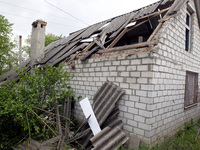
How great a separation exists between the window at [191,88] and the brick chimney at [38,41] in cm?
667

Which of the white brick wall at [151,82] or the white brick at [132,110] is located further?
the white brick at [132,110]

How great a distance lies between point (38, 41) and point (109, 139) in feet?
19.8

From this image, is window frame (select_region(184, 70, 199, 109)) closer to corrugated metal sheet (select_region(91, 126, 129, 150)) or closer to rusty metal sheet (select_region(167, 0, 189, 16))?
rusty metal sheet (select_region(167, 0, 189, 16))

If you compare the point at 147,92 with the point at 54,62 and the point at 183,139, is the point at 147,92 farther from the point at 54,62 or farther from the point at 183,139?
the point at 54,62

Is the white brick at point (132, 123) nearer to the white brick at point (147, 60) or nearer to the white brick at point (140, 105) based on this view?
the white brick at point (140, 105)

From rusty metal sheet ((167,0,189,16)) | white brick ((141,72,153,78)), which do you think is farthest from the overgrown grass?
rusty metal sheet ((167,0,189,16))

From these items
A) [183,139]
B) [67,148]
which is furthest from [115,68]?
[183,139]

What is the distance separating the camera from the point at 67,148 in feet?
11.9

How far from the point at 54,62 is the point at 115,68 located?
10.3ft

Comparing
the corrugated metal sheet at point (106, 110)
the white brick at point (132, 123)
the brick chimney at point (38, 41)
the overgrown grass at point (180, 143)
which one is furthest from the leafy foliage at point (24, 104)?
the brick chimney at point (38, 41)

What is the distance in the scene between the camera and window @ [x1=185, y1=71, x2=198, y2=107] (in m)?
5.04

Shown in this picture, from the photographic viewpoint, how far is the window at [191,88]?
5.04 m

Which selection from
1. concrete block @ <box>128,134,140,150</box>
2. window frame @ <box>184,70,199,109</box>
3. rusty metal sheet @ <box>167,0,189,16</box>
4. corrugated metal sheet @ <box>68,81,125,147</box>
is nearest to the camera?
concrete block @ <box>128,134,140,150</box>

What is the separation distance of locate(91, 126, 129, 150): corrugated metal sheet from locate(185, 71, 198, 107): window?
122 inches
